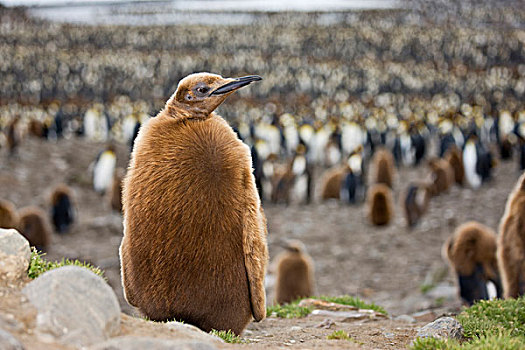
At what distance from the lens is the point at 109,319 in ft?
9.54

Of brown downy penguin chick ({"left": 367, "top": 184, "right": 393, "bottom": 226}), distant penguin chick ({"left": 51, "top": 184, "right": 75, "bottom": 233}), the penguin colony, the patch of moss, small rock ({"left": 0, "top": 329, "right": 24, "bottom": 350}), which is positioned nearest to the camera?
small rock ({"left": 0, "top": 329, "right": 24, "bottom": 350})

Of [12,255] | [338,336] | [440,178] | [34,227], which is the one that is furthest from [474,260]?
[440,178]

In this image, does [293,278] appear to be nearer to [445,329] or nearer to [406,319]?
[406,319]

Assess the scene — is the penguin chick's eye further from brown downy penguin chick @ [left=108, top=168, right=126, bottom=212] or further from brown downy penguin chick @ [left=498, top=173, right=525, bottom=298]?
brown downy penguin chick @ [left=108, top=168, right=126, bottom=212]

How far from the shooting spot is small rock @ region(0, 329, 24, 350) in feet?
7.83

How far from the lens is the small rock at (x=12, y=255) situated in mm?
3176

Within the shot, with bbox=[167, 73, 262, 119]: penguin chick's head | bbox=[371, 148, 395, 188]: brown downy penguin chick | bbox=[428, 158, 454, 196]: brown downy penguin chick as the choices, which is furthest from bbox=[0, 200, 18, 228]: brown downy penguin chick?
bbox=[371, 148, 395, 188]: brown downy penguin chick

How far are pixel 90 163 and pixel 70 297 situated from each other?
1697 cm

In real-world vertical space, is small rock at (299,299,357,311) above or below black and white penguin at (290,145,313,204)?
above

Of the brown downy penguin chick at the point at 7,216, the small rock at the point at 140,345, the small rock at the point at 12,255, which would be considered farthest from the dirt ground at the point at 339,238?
the small rock at the point at 12,255

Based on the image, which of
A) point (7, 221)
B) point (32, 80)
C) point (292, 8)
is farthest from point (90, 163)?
point (292, 8)

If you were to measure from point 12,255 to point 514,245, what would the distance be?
4.35 meters

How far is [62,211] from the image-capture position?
1327 cm

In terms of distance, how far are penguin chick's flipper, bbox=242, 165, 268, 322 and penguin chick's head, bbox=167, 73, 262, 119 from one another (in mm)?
459
